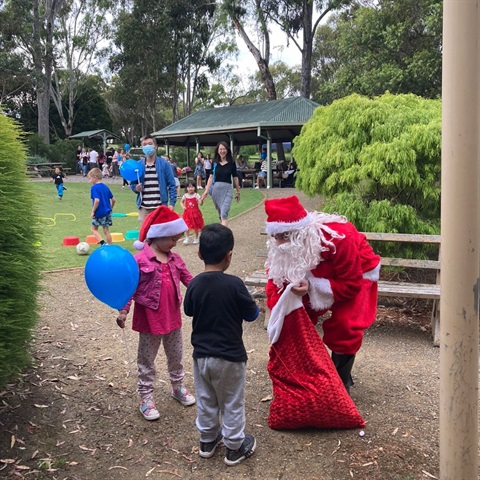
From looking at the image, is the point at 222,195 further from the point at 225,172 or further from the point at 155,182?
the point at 155,182

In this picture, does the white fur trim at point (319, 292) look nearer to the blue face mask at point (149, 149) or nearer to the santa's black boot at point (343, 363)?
the santa's black boot at point (343, 363)

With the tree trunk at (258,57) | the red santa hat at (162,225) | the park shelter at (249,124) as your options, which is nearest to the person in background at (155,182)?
the red santa hat at (162,225)

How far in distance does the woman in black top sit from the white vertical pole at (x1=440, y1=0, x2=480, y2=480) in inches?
262

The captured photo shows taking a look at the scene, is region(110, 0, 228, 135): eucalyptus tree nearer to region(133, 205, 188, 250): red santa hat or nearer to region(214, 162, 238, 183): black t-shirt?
region(214, 162, 238, 183): black t-shirt

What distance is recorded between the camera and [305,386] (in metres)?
3.36

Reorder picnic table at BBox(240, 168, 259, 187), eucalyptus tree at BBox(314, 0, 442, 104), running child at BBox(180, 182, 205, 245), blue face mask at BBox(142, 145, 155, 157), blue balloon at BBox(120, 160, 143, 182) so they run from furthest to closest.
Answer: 1. picnic table at BBox(240, 168, 259, 187)
2. eucalyptus tree at BBox(314, 0, 442, 104)
3. running child at BBox(180, 182, 205, 245)
4. blue balloon at BBox(120, 160, 143, 182)
5. blue face mask at BBox(142, 145, 155, 157)

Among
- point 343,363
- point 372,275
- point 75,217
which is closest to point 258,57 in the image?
point 75,217

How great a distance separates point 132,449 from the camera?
10.9 feet

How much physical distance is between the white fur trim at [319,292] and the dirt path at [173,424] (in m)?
0.83

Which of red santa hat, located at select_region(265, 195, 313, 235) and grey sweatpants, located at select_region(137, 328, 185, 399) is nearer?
red santa hat, located at select_region(265, 195, 313, 235)

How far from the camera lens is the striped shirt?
774 cm

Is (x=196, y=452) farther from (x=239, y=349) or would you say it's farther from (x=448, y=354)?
(x=448, y=354)

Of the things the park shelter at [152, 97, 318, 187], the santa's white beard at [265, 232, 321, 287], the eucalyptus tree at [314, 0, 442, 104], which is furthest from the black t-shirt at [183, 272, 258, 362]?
the park shelter at [152, 97, 318, 187]

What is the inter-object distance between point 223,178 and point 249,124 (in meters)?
14.4
